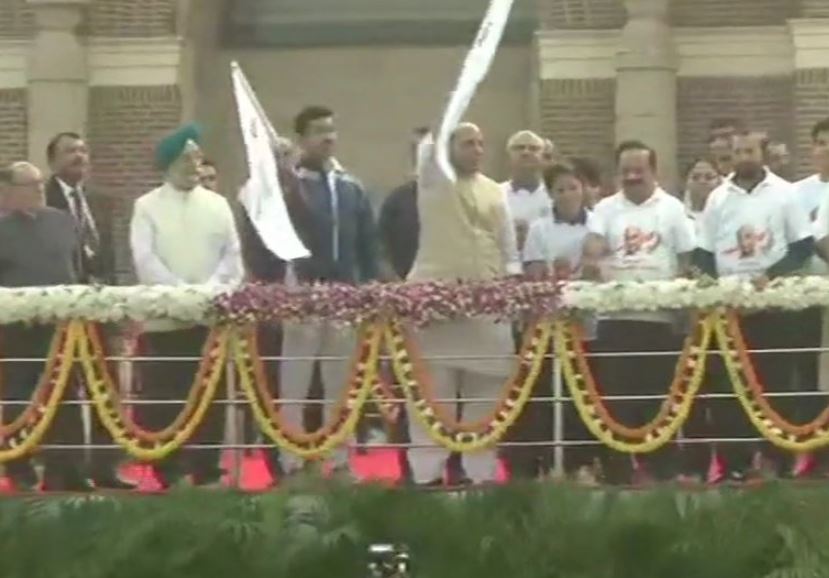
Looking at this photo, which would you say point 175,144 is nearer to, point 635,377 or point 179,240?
point 179,240

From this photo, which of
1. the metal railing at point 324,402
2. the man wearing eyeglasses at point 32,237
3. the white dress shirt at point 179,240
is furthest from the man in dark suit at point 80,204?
the metal railing at point 324,402

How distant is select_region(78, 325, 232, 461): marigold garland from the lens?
11.2 meters

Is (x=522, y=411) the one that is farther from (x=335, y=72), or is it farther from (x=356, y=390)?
(x=335, y=72)

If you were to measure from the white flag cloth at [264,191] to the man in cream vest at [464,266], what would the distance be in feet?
2.20

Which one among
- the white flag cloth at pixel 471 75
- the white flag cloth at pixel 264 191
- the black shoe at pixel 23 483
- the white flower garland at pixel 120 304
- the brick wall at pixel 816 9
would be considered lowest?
the black shoe at pixel 23 483

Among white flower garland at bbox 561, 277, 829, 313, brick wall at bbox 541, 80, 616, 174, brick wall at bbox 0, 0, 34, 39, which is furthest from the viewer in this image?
brick wall at bbox 0, 0, 34, 39

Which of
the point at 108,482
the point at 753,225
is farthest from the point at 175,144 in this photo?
the point at 753,225

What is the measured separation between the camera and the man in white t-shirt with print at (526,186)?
1341 cm

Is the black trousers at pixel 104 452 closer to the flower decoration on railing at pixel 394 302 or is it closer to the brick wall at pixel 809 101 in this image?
the flower decoration on railing at pixel 394 302

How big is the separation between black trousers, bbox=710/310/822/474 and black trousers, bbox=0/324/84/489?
3.02 metres

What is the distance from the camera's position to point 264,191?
12.2m

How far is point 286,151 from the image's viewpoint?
13086 mm

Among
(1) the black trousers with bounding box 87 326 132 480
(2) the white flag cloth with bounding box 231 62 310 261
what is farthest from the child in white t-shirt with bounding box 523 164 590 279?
(1) the black trousers with bounding box 87 326 132 480

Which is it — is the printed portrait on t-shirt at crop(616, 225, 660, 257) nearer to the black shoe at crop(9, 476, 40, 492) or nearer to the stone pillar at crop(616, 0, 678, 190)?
the black shoe at crop(9, 476, 40, 492)
